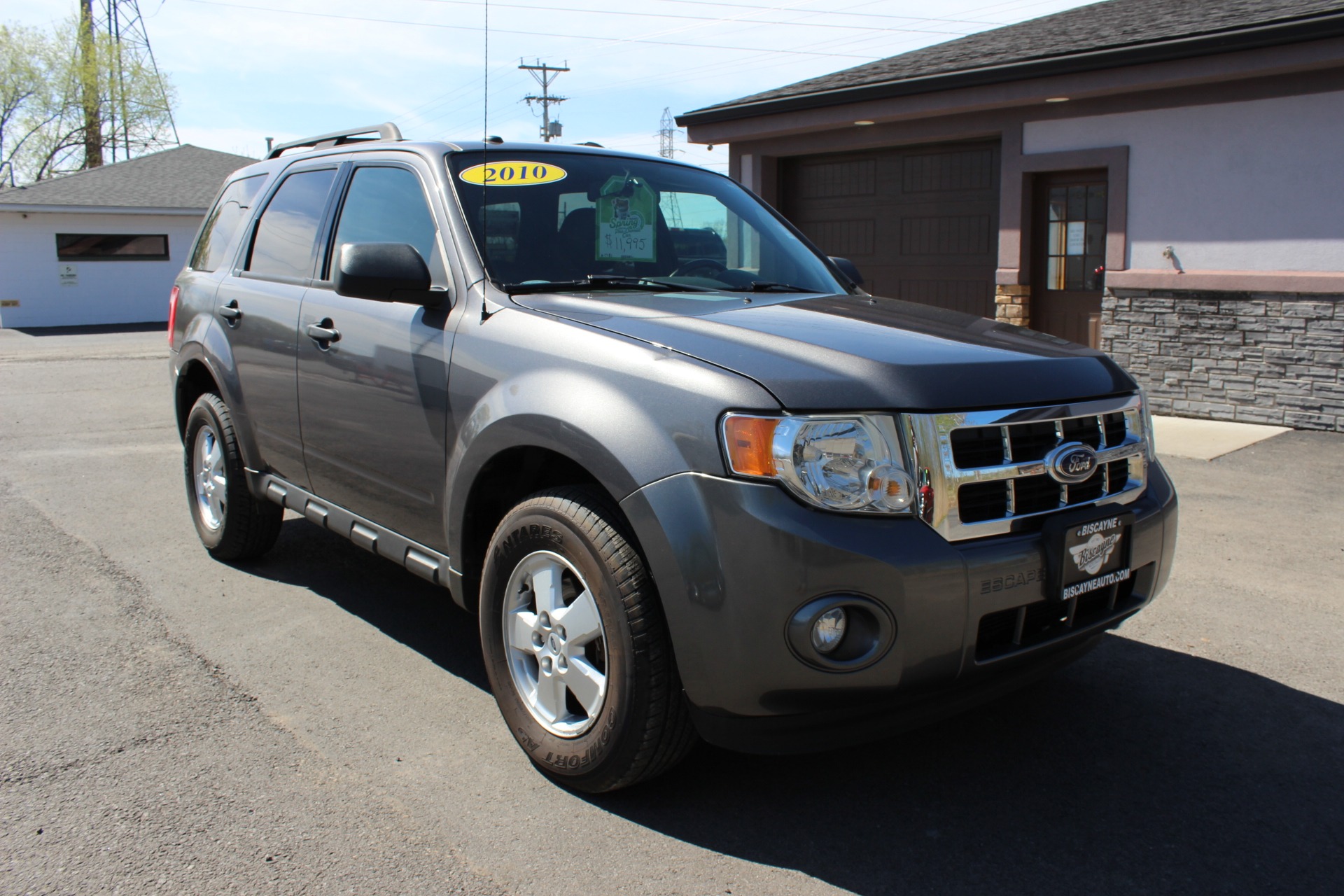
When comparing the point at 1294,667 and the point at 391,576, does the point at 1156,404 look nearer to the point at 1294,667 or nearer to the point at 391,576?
the point at 1294,667

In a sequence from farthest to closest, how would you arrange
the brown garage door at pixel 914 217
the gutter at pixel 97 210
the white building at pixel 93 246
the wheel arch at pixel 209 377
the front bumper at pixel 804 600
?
the white building at pixel 93 246, the gutter at pixel 97 210, the brown garage door at pixel 914 217, the wheel arch at pixel 209 377, the front bumper at pixel 804 600

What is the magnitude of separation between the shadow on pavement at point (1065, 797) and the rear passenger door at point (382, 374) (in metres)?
0.77

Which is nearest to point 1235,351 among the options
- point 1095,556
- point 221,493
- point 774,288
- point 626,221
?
point 774,288

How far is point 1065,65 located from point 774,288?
739 centimetres

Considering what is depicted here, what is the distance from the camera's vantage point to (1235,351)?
9.77m

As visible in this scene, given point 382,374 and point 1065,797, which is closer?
point 1065,797

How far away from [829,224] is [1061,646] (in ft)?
35.2

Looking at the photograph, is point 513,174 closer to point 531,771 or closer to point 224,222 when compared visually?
point 531,771

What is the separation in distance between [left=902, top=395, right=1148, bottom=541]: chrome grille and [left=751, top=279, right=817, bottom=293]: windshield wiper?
1.34 meters

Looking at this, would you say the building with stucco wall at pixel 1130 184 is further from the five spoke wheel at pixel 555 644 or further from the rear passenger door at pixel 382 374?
the five spoke wheel at pixel 555 644

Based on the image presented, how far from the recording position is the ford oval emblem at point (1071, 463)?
9.36 ft

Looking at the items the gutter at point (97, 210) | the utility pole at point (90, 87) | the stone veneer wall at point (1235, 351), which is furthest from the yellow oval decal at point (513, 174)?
the utility pole at point (90, 87)

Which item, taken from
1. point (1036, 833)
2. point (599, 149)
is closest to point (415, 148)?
point (599, 149)

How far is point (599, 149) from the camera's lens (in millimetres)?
4355
